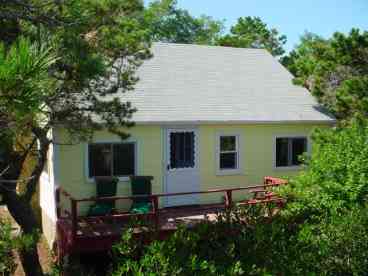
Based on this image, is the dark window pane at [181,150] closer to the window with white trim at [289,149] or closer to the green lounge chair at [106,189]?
the green lounge chair at [106,189]

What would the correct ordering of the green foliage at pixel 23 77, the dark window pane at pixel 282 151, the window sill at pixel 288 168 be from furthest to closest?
the dark window pane at pixel 282 151 < the window sill at pixel 288 168 < the green foliage at pixel 23 77

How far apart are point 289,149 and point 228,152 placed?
8.39 feet

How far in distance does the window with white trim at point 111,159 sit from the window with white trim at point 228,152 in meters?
3.08

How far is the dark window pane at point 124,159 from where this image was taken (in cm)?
1401

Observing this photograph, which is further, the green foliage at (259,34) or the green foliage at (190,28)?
the green foliage at (190,28)

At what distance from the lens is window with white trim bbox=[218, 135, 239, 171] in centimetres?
1541

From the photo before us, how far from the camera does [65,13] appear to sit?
658 cm

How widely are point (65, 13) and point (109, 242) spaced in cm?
617

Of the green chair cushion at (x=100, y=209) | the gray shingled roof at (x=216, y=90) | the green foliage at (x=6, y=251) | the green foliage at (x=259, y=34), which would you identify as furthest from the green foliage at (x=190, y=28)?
the green foliage at (x=6, y=251)

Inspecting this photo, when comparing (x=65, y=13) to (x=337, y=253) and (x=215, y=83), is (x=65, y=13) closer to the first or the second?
(x=337, y=253)

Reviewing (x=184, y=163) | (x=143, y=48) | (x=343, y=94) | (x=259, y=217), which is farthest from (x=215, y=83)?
(x=259, y=217)

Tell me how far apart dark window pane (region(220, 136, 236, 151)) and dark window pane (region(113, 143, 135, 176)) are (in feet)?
10.2

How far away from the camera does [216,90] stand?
1652cm

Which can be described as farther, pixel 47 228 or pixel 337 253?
pixel 47 228
